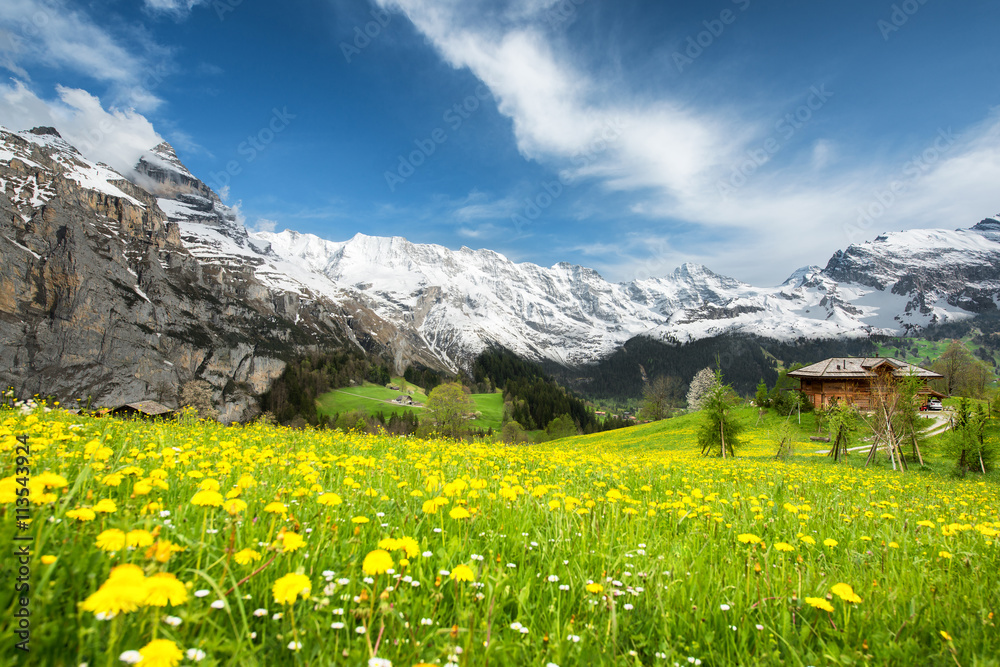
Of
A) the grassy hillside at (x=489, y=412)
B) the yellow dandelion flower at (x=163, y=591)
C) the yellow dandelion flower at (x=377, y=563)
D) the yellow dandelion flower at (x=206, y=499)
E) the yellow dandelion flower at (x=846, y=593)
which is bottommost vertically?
the grassy hillside at (x=489, y=412)

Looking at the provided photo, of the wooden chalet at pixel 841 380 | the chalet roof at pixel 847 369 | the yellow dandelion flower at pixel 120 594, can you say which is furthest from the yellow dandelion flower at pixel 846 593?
the chalet roof at pixel 847 369

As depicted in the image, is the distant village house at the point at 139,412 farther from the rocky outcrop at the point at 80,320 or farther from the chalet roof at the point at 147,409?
the rocky outcrop at the point at 80,320

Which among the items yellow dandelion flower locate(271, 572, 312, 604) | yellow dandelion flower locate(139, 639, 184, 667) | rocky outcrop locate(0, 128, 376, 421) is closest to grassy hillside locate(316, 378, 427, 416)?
rocky outcrop locate(0, 128, 376, 421)

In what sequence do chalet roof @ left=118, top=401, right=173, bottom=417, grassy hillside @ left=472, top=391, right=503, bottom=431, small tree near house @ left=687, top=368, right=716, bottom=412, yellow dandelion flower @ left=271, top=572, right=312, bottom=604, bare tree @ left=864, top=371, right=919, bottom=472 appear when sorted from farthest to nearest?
grassy hillside @ left=472, top=391, right=503, bottom=431, small tree near house @ left=687, top=368, right=716, bottom=412, bare tree @ left=864, top=371, right=919, bottom=472, chalet roof @ left=118, top=401, right=173, bottom=417, yellow dandelion flower @ left=271, top=572, right=312, bottom=604

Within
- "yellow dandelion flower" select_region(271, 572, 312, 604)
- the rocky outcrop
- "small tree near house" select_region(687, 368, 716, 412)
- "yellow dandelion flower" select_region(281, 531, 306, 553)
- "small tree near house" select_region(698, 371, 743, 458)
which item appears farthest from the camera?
"small tree near house" select_region(687, 368, 716, 412)

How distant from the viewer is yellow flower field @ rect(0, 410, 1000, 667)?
1.89 metres

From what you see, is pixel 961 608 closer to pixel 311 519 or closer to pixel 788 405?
pixel 311 519

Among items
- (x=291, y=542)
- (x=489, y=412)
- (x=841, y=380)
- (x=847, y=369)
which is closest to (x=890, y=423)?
(x=291, y=542)

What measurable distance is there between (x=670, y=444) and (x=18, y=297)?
534 ft

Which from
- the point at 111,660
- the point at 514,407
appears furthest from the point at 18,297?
the point at 111,660

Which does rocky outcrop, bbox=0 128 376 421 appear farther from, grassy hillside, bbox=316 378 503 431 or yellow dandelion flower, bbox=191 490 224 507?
yellow dandelion flower, bbox=191 490 224 507

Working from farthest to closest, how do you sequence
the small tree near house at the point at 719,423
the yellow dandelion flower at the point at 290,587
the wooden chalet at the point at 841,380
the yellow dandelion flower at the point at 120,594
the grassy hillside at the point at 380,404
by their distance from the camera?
the grassy hillside at the point at 380,404 < the wooden chalet at the point at 841,380 < the small tree near house at the point at 719,423 < the yellow dandelion flower at the point at 290,587 < the yellow dandelion flower at the point at 120,594

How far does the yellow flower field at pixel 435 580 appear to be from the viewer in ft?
6.19

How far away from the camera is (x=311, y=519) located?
3.80 meters
